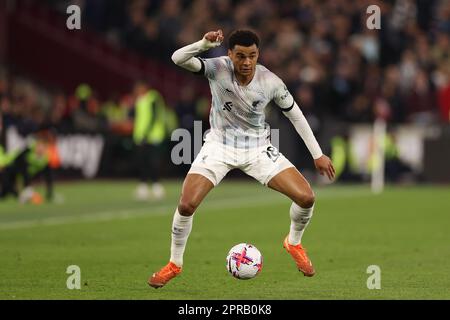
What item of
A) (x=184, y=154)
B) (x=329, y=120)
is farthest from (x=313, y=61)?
(x=184, y=154)

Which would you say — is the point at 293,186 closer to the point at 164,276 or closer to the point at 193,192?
the point at 193,192

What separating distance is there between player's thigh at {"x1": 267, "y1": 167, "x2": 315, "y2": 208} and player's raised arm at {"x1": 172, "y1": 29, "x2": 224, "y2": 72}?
1.20m

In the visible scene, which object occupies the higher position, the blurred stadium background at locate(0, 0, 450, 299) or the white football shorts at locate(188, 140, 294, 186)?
the blurred stadium background at locate(0, 0, 450, 299)

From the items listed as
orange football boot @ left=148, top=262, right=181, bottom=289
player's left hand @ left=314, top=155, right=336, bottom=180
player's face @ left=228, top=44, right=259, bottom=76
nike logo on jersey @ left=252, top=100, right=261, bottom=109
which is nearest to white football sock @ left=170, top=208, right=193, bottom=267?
orange football boot @ left=148, top=262, right=181, bottom=289

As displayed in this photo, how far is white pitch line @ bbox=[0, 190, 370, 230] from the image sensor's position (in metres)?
16.2

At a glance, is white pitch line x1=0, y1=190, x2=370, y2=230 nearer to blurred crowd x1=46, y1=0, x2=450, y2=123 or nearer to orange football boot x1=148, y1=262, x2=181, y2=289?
blurred crowd x1=46, y1=0, x2=450, y2=123

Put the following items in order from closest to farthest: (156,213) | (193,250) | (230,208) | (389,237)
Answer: (193,250) < (389,237) < (156,213) < (230,208)

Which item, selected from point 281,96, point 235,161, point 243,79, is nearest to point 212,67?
point 243,79

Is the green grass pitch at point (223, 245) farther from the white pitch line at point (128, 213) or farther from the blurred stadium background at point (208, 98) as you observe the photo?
the blurred stadium background at point (208, 98)

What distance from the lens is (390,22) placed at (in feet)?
92.0

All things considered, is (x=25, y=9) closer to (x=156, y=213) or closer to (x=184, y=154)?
(x=184, y=154)

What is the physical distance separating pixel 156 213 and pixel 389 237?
466cm

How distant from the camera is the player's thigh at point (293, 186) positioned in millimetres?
10266

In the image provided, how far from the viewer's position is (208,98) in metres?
29.1
